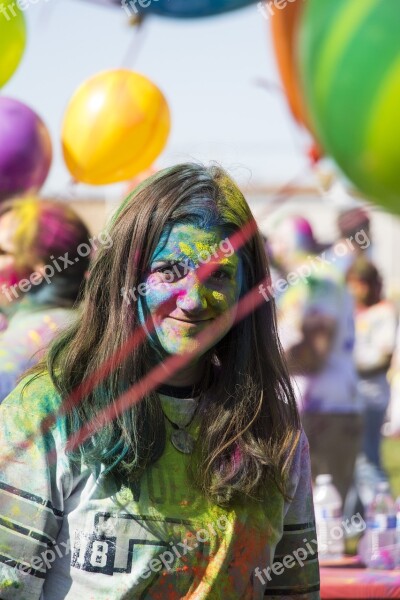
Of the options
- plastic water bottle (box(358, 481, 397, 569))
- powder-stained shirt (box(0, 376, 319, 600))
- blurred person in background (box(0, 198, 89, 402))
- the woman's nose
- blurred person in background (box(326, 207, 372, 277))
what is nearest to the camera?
powder-stained shirt (box(0, 376, 319, 600))

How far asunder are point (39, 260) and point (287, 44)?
1946 mm

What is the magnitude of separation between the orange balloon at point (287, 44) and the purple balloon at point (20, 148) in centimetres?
221

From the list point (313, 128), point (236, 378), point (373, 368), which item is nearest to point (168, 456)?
point (236, 378)

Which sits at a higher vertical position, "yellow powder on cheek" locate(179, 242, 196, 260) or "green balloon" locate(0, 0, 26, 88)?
"green balloon" locate(0, 0, 26, 88)

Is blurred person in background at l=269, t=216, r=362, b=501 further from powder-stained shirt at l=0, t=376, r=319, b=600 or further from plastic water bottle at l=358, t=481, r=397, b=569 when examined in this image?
powder-stained shirt at l=0, t=376, r=319, b=600

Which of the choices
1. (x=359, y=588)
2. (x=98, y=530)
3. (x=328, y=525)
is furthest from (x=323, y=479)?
(x=98, y=530)

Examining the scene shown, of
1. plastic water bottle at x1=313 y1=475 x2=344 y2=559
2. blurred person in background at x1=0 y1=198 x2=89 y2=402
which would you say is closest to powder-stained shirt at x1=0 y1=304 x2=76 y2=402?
blurred person in background at x1=0 y1=198 x2=89 y2=402

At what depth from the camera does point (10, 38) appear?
3611 mm

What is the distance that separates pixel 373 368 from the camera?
6.78 m

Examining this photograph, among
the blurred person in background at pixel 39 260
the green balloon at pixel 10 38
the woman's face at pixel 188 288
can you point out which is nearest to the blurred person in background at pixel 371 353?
the blurred person in background at pixel 39 260

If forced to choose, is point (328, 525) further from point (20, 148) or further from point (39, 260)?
point (20, 148)

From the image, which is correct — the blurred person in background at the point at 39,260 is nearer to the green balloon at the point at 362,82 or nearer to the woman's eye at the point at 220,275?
the woman's eye at the point at 220,275

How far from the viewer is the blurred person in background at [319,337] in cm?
577

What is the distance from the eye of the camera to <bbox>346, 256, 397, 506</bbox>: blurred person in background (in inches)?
253
